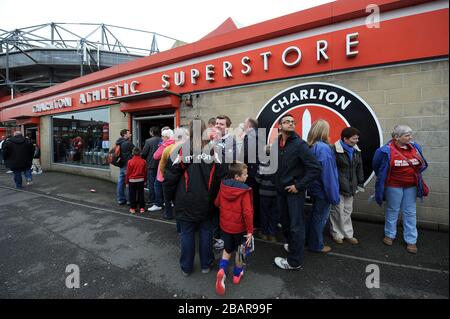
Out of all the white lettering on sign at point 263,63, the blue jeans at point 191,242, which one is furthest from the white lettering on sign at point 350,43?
the blue jeans at point 191,242

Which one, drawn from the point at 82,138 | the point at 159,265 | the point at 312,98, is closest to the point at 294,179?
the point at 159,265

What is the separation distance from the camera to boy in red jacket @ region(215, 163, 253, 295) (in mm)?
2100

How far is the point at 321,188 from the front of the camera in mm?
2602

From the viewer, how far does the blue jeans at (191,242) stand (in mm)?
2287

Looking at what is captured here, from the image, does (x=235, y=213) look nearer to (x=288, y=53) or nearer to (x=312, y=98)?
(x=312, y=98)

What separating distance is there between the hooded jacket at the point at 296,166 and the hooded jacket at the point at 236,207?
493 mm

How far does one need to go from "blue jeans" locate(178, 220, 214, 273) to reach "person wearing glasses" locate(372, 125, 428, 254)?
2.34 metres

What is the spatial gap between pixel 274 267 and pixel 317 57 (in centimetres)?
354

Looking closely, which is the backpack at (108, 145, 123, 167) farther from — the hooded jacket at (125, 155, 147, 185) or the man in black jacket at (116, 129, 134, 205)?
the hooded jacket at (125, 155, 147, 185)

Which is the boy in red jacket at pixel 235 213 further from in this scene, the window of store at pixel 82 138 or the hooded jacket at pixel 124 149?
the window of store at pixel 82 138

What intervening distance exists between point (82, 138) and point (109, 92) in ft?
9.81

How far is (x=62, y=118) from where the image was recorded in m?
8.92

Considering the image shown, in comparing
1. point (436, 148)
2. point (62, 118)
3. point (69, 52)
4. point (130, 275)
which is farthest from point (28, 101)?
point (436, 148)

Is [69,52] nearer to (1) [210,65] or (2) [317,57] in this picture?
(1) [210,65]
